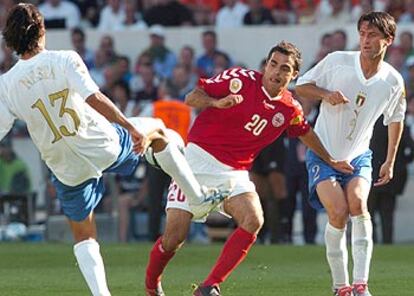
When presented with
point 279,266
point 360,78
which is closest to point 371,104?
point 360,78

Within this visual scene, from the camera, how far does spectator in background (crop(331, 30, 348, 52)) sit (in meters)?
21.8

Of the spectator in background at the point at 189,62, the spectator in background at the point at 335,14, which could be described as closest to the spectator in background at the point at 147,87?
the spectator in background at the point at 189,62

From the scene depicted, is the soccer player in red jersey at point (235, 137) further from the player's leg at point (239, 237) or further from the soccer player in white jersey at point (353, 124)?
the soccer player in white jersey at point (353, 124)

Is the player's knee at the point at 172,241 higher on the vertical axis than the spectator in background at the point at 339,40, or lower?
lower

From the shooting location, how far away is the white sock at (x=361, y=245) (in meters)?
12.0

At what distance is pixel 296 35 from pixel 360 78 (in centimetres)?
1076

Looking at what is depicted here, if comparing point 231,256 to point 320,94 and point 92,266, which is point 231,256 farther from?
point 320,94

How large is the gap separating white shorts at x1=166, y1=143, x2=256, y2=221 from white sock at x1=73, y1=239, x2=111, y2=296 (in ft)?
3.08

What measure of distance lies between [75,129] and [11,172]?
39.3 feet

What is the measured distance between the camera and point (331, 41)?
21.9 metres

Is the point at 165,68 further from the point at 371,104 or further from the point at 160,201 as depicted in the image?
the point at 371,104

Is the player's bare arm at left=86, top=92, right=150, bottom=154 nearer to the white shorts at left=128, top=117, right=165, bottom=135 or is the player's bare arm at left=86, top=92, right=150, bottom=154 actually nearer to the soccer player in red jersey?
the white shorts at left=128, top=117, right=165, bottom=135

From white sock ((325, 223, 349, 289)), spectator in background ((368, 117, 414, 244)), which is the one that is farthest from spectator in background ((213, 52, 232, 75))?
white sock ((325, 223, 349, 289))

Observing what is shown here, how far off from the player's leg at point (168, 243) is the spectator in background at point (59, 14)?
13.2 meters
